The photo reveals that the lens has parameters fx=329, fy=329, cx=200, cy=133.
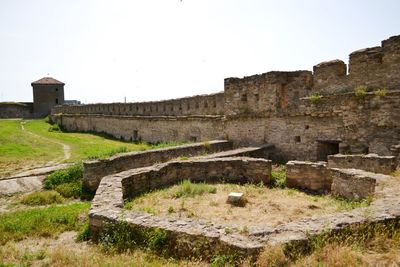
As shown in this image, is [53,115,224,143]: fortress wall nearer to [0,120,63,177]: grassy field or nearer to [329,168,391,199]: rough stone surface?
[0,120,63,177]: grassy field

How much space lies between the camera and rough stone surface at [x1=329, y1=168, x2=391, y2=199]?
718 cm

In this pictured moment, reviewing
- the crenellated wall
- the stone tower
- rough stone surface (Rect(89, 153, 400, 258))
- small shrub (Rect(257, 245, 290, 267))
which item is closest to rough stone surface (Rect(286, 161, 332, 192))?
the crenellated wall

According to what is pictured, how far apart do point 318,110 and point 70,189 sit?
851cm

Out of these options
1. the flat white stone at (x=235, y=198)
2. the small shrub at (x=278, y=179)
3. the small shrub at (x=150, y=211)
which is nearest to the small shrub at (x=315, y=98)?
the small shrub at (x=278, y=179)

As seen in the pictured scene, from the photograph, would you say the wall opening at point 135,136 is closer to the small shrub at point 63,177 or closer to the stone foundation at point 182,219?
the small shrub at point 63,177

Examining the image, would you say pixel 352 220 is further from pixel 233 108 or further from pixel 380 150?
pixel 233 108

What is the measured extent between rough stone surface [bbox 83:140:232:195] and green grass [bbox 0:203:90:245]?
6.97 ft

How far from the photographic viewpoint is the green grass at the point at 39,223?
254 inches

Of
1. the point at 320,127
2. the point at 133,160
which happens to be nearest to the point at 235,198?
the point at 133,160

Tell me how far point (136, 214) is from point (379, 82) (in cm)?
878

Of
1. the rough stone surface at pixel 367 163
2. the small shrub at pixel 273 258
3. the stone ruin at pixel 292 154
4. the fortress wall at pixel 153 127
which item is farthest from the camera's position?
the fortress wall at pixel 153 127

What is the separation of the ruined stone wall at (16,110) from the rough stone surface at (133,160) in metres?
46.9

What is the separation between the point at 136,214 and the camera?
5660 millimetres

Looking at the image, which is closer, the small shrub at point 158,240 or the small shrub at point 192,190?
the small shrub at point 158,240
